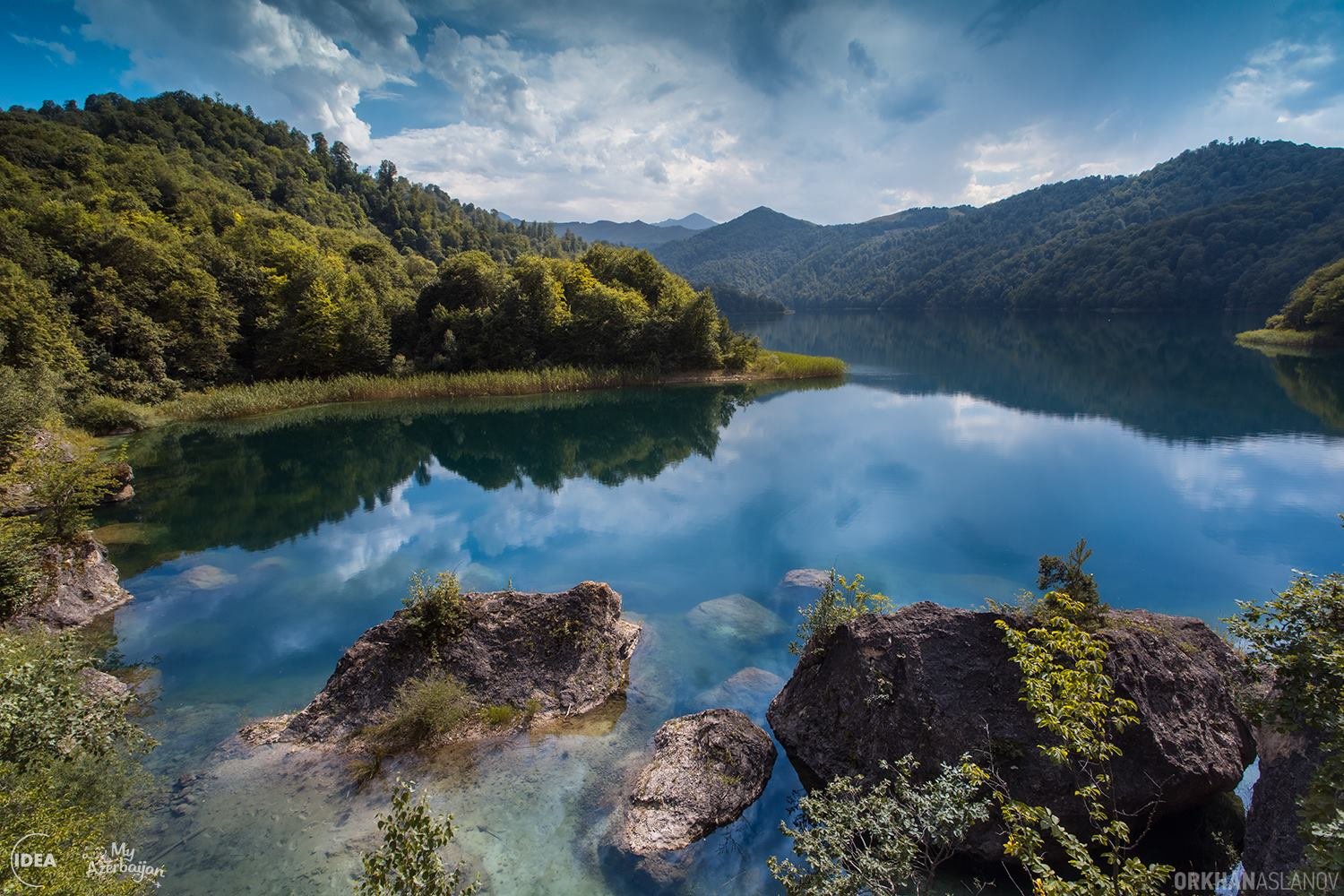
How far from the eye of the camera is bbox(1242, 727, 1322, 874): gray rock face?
15.2 feet

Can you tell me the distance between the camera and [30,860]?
3.97m

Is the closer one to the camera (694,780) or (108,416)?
(694,780)

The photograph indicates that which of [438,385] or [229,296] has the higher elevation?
[229,296]

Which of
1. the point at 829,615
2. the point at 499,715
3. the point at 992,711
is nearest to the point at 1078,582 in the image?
the point at 992,711

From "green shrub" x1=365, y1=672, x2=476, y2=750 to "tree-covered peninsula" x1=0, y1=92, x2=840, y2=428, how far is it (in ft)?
66.5

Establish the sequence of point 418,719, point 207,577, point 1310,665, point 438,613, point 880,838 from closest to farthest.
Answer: point 1310,665 < point 880,838 < point 418,719 < point 438,613 < point 207,577

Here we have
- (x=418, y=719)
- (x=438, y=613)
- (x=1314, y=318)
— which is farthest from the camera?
(x=1314, y=318)

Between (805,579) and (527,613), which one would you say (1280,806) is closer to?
(527,613)

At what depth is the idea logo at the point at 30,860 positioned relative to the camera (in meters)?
3.75

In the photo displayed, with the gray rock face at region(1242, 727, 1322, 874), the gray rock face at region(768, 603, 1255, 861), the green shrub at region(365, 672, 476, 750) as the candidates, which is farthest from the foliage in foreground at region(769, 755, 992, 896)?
the green shrub at region(365, 672, 476, 750)

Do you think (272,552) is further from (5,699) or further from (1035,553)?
(1035,553)

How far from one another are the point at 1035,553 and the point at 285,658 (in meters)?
17.4

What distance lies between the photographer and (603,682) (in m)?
10.3

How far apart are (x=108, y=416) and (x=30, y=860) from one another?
34735 millimetres
